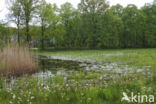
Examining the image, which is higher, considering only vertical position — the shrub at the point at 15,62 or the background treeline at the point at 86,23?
the background treeline at the point at 86,23

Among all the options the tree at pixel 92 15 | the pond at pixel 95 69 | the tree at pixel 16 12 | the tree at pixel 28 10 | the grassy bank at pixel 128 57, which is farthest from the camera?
the tree at pixel 92 15

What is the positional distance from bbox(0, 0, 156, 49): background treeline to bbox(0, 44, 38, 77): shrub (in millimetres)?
28748

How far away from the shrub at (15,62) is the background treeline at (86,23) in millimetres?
28748

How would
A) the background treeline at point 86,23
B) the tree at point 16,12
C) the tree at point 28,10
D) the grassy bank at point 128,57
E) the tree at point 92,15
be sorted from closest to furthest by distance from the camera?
the grassy bank at point 128,57 < the tree at point 16,12 < the tree at point 28,10 < the background treeline at point 86,23 < the tree at point 92,15

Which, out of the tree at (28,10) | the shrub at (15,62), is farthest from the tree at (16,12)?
the shrub at (15,62)

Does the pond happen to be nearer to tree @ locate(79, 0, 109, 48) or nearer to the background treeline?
the background treeline

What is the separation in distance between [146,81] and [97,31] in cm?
4208

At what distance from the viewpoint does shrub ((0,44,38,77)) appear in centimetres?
853

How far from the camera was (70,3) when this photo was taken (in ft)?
179

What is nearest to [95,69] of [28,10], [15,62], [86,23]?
[15,62]

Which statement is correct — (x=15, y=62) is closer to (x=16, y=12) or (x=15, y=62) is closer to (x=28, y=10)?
(x=16, y=12)

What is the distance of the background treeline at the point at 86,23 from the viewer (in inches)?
1567

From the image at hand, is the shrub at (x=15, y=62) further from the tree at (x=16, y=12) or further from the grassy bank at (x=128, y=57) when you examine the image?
the tree at (x=16, y=12)

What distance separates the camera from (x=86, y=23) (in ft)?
161
